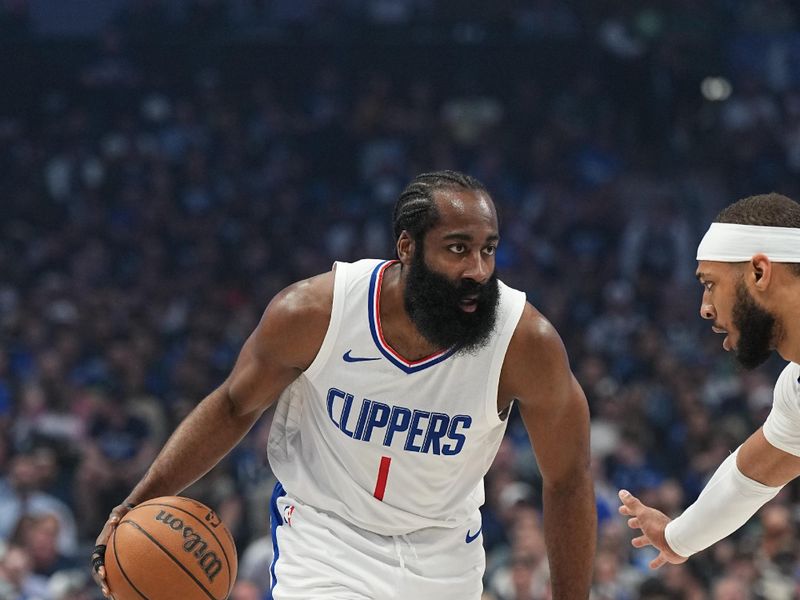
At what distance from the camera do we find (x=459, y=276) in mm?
3691

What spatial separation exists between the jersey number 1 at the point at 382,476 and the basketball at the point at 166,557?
0.49 metres

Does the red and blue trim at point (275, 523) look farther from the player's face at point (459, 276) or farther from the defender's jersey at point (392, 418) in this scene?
the player's face at point (459, 276)

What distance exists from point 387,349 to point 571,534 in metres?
0.78

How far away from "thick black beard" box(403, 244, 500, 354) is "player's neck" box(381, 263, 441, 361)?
0.19ft

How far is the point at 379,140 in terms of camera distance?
45.5ft

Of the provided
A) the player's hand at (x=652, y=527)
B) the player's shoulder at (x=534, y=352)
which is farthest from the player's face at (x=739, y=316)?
the player's hand at (x=652, y=527)

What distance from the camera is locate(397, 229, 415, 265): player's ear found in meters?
3.84

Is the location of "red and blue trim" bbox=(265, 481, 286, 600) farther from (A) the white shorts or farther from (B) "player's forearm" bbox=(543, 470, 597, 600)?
(B) "player's forearm" bbox=(543, 470, 597, 600)

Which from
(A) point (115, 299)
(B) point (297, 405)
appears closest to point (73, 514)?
(A) point (115, 299)

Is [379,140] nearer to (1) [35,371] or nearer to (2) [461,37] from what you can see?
(2) [461,37]

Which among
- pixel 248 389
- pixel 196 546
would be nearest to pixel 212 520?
pixel 196 546

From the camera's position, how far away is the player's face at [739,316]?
351cm

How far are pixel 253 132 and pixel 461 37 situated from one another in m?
2.51

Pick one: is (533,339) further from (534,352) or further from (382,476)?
(382,476)
